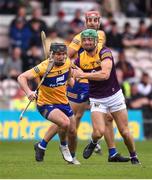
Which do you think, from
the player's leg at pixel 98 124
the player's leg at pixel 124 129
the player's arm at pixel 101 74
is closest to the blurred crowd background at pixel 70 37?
the player's leg at pixel 98 124

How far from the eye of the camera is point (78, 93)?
1789 centimetres

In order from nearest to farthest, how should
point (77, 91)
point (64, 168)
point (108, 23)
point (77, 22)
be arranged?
1. point (64, 168)
2. point (77, 91)
3. point (77, 22)
4. point (108, 23)

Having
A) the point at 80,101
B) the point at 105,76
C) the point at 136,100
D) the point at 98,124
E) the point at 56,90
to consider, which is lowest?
the point at 136,100

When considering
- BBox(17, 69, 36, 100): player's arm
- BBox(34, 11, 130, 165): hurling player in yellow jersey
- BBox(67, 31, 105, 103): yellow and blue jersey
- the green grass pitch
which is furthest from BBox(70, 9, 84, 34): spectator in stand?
BBox(17, 69, 36, 100): player's arm

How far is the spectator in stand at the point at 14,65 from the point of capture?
2717cm

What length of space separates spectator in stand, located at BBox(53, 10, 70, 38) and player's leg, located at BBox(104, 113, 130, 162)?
40.1 feet

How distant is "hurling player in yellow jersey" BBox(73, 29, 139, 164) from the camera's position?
51.1 feet

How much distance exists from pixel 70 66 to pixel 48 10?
1627 centimetres

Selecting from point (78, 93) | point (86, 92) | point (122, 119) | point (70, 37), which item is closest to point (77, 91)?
point (78, 93)

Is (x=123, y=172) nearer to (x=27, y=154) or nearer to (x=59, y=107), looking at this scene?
(x=59, y=107)

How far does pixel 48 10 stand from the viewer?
3177 cm

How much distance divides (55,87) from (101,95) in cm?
85

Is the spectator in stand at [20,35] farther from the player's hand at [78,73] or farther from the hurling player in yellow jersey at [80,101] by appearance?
the player's hand at [78,73]

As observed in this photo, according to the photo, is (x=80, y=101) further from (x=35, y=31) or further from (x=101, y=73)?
(x=35, y=31)
